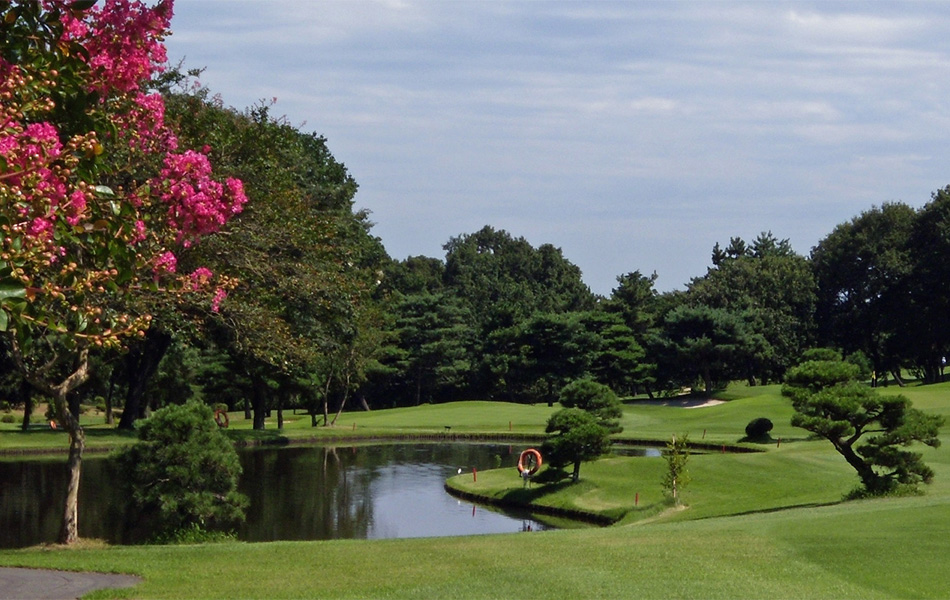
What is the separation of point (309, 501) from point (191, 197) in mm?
21078

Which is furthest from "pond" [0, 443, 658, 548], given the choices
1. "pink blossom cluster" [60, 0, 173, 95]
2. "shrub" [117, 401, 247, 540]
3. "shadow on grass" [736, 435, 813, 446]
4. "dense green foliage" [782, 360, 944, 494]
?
"pink blossom cluster" [60, 0, 173, 95]

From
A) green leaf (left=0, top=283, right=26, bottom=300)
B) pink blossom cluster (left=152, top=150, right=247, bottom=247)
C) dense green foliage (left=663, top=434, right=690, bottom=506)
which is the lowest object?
dense green foliage (left=663, top=434, right=690, bottom=506)

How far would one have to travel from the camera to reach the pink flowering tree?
6.34 meters

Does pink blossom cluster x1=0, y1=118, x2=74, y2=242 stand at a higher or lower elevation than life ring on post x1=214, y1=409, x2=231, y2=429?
higher

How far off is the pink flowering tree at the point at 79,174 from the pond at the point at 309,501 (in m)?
13.0

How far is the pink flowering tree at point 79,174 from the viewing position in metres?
6.34

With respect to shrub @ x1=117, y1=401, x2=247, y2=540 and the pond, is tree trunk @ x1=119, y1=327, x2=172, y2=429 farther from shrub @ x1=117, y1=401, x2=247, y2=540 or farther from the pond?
shrub @ x1=117, y1=401, x2=247, y2=540

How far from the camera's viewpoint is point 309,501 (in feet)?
95.4

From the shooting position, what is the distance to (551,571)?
39.8 ft

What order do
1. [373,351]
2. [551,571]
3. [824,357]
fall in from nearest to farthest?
[551,571], [824,357], [373,351]

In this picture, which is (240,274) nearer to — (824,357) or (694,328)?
(824,357)

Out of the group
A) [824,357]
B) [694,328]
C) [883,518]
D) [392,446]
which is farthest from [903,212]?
[883,518]

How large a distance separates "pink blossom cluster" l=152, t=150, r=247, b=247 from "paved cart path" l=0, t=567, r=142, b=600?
4182mm

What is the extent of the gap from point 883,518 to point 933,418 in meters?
7.71
